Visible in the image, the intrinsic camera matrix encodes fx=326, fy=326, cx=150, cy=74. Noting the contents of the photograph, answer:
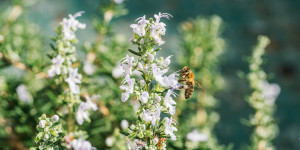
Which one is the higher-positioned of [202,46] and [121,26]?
[121,26]

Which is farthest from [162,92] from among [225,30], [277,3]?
[277,3]

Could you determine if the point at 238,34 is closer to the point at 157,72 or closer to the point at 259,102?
the point at 259,102

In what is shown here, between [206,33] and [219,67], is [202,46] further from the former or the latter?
[219,67]

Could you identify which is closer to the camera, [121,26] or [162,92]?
[162,92]

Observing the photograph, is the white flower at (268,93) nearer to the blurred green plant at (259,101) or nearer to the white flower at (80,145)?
the blurred green plant at (259,101)

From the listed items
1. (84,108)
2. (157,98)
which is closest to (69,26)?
(84,108)

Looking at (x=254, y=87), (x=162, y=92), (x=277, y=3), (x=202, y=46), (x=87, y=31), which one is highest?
(x=277, y=3)

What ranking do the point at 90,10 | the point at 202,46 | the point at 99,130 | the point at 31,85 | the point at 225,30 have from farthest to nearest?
the point at 225,30 < the point at 90,10 < the point at 202,46 < the point at 31,85 < the point at 99,130
